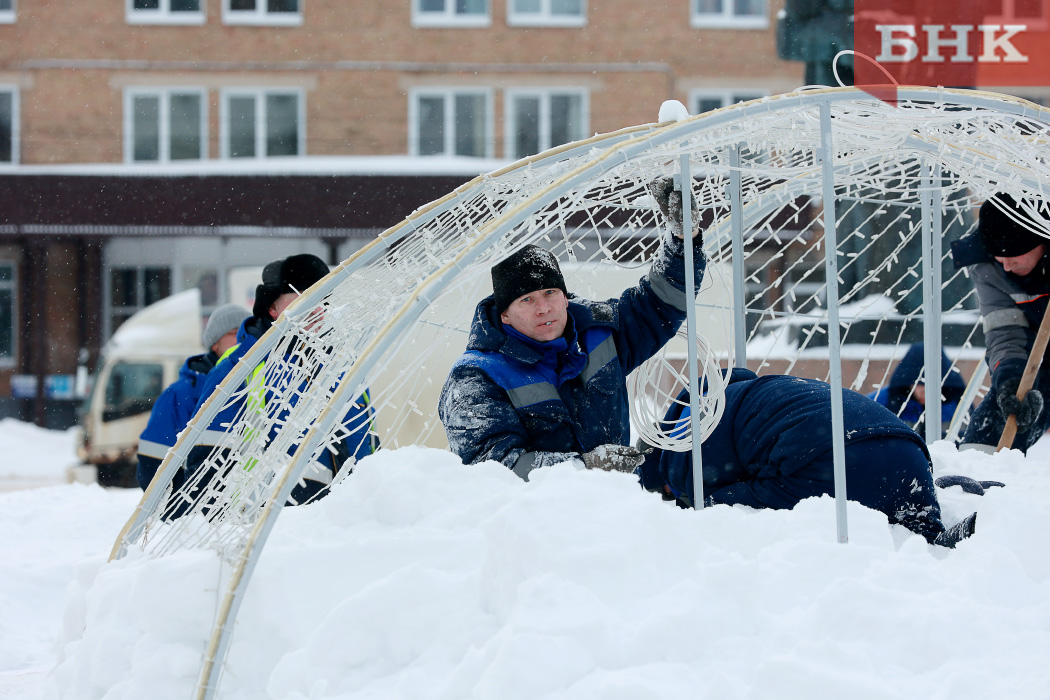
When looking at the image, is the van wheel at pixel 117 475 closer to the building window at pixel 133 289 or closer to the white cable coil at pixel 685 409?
the building window at pixel 133 289

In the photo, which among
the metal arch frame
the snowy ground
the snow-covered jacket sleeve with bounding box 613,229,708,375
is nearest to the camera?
the snowy ground

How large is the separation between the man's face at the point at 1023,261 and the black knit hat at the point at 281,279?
318 centimetres

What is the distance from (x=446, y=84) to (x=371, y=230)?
3.28m

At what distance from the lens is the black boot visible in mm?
2979

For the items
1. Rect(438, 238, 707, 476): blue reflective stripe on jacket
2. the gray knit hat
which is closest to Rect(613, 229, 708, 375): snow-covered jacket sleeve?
Rect(438, 238, 707, 476): blue reflective stripe on jacket

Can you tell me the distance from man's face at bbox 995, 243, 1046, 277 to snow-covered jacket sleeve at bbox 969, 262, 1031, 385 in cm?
8

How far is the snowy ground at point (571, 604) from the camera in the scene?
2.33m

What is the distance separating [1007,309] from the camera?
15.5ft

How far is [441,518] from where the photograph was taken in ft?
9.82

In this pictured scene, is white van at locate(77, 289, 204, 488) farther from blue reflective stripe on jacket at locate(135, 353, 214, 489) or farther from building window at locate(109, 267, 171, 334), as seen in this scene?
building window at locate(109, 267, 171, 334)

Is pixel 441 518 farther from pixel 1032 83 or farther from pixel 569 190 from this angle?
pixel 1032 83

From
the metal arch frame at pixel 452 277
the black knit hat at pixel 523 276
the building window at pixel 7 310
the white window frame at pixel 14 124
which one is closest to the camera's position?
the metal arch frame at pixel 452 277

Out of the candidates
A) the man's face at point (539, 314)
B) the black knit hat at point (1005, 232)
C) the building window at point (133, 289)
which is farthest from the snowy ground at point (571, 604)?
the building window at point (133, 289)

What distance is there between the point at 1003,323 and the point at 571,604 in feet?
10.7
